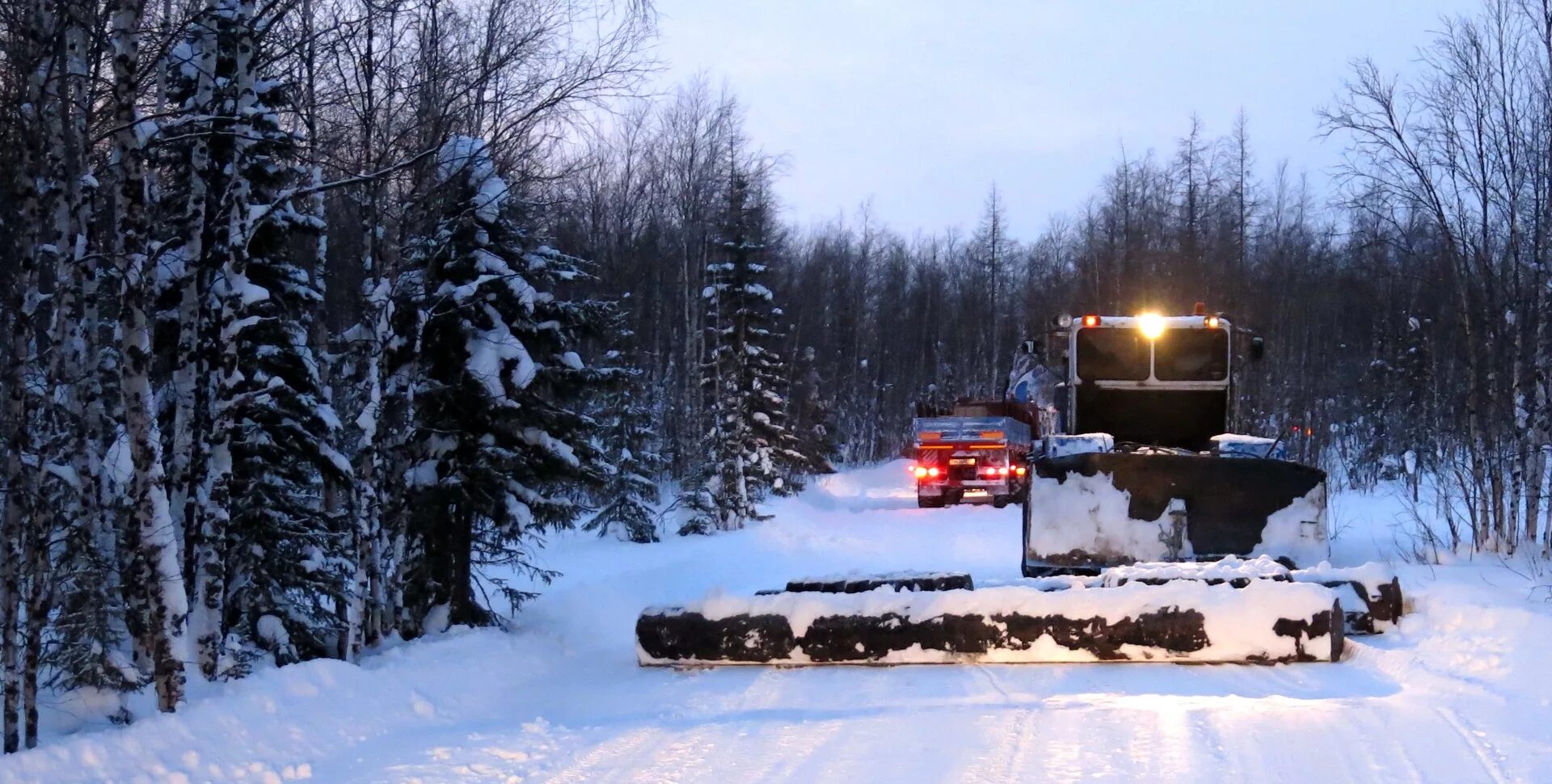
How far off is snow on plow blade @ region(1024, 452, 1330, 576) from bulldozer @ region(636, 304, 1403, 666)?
0.01 metres

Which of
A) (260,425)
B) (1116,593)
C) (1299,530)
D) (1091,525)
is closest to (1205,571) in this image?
(1116,593)

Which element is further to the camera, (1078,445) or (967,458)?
(967,458)

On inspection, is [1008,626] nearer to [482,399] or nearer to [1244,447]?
[1244,447]

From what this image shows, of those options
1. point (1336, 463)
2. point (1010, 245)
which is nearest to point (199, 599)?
point (1336, 463)

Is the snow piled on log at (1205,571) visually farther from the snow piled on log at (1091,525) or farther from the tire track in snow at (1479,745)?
the tire track in snow at (1479,745)

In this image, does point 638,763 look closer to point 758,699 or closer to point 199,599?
point 758,699

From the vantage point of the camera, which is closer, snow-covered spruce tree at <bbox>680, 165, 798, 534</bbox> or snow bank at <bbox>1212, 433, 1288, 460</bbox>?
snow bank at <bbox>1212, 433, 1288, 460</bbox>

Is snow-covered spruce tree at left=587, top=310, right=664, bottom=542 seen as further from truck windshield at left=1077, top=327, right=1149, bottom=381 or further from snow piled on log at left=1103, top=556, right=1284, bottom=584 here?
snow piled on log at left=1103, top=556, right=1284, bottom=584

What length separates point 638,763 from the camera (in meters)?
6.43

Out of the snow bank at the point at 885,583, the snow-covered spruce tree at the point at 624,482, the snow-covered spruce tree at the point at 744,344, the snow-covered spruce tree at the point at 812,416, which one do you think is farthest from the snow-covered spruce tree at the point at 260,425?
the snow-covered spruce tree at the point at 812,416

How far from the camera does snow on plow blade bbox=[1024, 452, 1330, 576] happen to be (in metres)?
11.0

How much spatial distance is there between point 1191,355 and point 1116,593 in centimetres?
602

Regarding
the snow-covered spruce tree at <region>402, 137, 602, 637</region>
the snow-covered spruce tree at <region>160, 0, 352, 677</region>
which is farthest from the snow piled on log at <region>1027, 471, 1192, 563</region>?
the snow-covered spruce tree at <region>160, 0, 352, 677</region>

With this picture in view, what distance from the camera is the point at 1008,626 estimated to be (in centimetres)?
881
